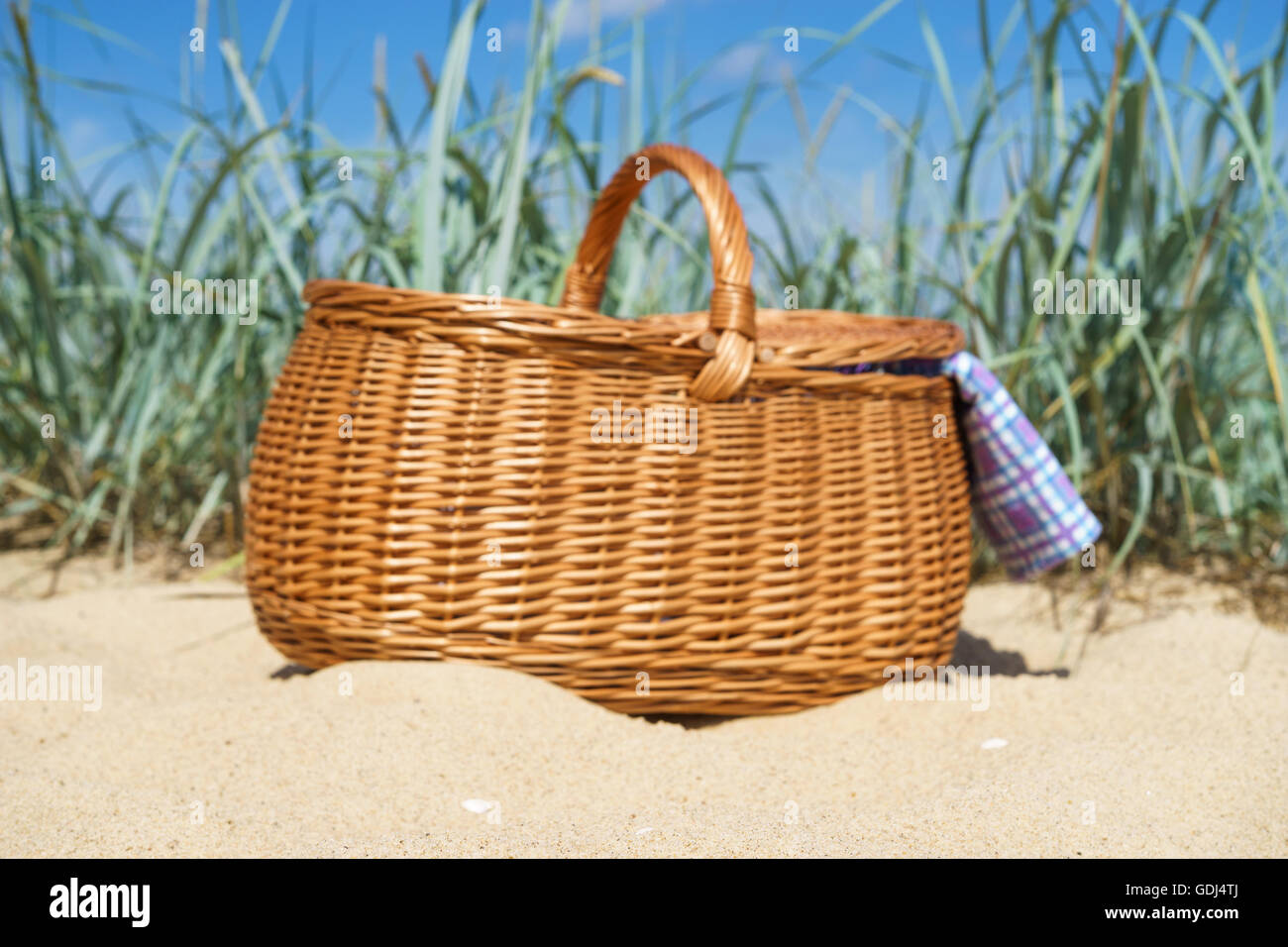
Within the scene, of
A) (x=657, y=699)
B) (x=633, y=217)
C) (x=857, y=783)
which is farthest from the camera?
(x=633, y=217)

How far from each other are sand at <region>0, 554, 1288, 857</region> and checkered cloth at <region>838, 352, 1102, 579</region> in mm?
197

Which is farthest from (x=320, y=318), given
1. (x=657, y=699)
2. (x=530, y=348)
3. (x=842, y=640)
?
(x=842, y=640)

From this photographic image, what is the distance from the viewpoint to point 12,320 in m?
2.10

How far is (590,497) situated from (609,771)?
0.29m

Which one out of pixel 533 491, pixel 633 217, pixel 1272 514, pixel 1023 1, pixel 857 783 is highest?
pixel 1023 1

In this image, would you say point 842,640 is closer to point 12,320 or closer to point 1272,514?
point 1272,514

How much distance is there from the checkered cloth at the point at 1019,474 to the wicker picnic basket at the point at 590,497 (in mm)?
157

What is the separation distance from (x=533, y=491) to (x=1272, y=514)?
1.60 meters

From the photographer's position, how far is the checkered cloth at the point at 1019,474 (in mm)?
1399

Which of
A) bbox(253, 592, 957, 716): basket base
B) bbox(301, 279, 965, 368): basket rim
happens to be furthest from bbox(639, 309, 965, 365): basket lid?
bbox(253, 592, 957, 716): basket base

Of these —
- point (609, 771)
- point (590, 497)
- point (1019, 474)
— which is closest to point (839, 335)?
point (1019, 474)

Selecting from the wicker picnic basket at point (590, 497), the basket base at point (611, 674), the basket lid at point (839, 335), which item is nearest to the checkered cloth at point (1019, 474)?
the basket lid at point (839, 335)

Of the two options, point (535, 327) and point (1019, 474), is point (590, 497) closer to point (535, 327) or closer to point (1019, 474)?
point (535, 327)
